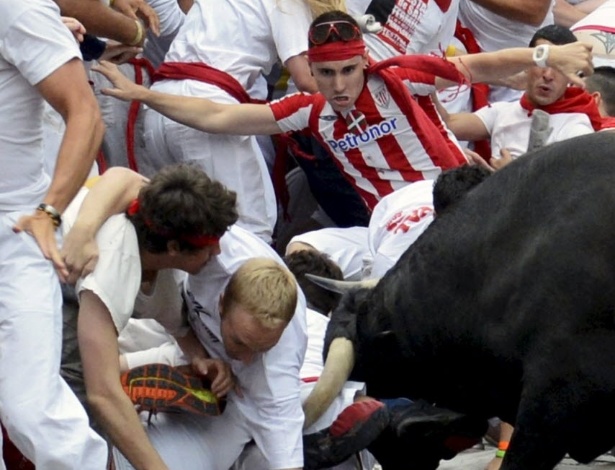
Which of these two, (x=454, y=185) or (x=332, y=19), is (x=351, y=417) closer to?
(x=454, y=185)

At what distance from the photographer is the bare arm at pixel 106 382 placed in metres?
5.11

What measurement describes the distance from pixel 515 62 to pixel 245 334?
2159 mm

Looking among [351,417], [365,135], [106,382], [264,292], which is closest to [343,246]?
[365,135]

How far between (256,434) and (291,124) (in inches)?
69.9

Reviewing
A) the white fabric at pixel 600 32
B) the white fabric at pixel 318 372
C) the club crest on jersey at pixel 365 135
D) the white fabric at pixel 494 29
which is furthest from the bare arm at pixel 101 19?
the white fabric at pixel 600 32

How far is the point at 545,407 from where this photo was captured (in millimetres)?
5039

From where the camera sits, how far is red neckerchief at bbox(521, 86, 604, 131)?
7.34 metres

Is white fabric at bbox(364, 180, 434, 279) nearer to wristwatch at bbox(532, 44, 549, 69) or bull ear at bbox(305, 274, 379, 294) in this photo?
bull ear at bbox(305, 274, 379, 294)

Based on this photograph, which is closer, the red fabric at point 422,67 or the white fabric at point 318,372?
the white fabric at point 318,372

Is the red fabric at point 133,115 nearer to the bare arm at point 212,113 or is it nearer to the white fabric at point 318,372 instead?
the bare arm at point 212,113

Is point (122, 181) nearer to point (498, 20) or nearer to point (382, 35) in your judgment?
point (382, 35)

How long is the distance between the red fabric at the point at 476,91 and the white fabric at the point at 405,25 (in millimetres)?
362

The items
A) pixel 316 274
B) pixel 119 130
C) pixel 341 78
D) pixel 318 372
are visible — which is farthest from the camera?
pixel 119 130

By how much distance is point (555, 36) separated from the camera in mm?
7355
